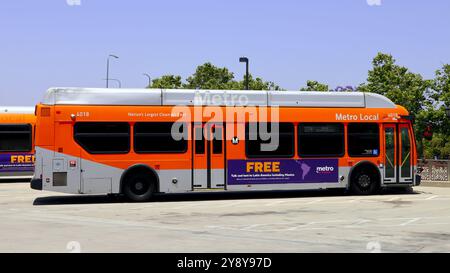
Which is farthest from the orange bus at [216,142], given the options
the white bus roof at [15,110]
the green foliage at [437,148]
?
the green foliage at [437,148]

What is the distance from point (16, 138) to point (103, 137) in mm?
10399

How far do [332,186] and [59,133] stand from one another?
8.38 meters

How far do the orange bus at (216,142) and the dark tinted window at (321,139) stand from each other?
0.10ft

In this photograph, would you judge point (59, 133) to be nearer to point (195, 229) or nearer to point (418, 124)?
point (195, 229)

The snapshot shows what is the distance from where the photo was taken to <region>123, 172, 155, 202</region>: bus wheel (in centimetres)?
1797

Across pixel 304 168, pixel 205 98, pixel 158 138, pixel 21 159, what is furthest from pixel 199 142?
pixel 21 159

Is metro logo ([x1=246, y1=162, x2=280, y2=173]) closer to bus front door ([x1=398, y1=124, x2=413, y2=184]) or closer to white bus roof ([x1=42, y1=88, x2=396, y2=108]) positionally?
white bus roof ([x1=42, y1=88, x2=396, y2=108])

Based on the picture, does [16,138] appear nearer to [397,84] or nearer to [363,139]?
[363,139]

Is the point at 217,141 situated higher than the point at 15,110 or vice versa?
the point at 15,110

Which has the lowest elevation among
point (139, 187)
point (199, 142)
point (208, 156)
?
point (139, 187)

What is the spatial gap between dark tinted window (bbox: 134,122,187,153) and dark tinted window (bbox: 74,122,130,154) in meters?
0.32

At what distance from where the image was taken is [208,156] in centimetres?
1834

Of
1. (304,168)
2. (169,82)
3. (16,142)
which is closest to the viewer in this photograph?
(304,168)
